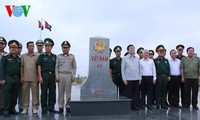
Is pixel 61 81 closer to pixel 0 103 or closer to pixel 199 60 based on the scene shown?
pixel 0 103

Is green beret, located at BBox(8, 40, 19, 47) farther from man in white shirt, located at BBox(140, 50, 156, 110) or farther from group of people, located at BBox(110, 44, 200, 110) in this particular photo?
man in white shirt, located at BBox(140, 50, 156, 110)

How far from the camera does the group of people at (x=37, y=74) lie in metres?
5.88

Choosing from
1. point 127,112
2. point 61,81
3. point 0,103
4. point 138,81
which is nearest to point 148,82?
point 138,81

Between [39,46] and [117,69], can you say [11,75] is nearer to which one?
[39,46]

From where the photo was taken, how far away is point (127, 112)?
18.8 feet

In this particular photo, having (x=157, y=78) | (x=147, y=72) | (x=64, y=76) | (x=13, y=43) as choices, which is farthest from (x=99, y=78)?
(x=13, y=43)

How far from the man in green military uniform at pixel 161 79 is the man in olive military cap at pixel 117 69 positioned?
36.8 inches

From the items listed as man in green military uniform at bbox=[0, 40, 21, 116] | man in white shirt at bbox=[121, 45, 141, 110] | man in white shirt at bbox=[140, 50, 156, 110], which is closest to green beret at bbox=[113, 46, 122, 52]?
man in white shirt at bbox=[121, 45, 141, 110]

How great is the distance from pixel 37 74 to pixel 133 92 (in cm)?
240

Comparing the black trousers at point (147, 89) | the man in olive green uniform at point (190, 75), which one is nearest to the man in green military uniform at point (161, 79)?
the black trousers at point (147, 89)

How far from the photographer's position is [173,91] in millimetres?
7102

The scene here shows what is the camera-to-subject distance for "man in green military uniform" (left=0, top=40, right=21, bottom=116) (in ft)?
18.9

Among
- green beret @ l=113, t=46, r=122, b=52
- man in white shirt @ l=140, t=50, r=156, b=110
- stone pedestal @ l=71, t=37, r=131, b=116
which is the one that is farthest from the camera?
green beret @ l=113, t=46, r=122, b=52

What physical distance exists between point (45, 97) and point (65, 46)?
1271mm
